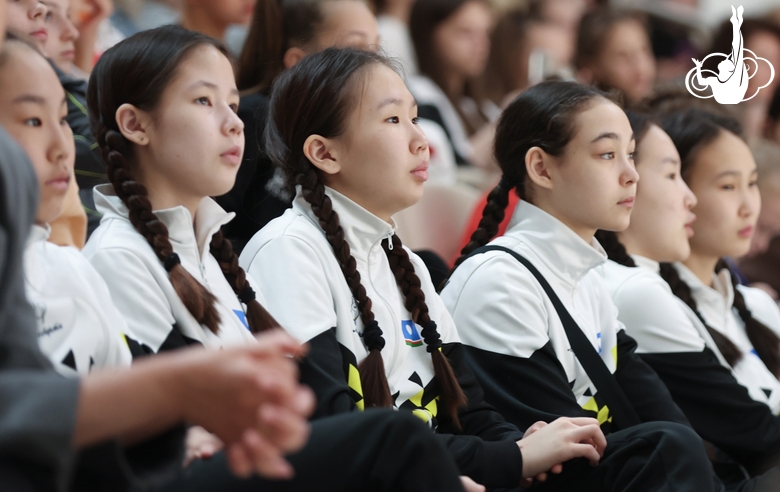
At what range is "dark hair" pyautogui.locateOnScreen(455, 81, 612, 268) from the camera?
2.15 metres

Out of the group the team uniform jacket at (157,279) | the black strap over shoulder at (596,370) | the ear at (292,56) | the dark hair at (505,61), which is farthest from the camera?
the dark hair at (505,61)

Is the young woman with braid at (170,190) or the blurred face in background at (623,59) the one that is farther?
the blurred face in background at (623,59)

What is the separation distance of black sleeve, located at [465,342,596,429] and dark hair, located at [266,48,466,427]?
172 mm

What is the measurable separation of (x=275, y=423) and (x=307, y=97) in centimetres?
112

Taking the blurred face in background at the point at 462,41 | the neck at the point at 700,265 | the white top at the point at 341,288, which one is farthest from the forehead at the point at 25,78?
the blurred face in background at the point at 462,41

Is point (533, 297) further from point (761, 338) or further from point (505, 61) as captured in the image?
point (505, 61)

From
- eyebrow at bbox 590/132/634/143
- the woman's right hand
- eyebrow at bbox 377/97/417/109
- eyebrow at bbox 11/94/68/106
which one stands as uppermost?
eyebrow at bbox 590/132/634/143

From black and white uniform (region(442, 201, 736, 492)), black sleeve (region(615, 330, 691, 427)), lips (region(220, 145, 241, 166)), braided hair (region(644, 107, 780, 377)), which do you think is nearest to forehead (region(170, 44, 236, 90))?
lips (region(220, 145, 241, 166))

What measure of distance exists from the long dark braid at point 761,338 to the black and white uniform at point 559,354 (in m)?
0.57

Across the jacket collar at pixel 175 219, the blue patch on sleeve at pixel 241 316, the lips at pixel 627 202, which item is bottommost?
the blue patch on sleeve at pixel 241 316

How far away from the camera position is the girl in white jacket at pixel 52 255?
130 centimetres

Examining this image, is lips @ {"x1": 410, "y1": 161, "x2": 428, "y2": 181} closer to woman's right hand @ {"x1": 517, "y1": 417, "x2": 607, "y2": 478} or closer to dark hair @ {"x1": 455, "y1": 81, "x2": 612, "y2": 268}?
dark hair @ {"x1": 455, "y1": 81, "x2": 612, "y2": 268}

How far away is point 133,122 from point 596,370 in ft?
3.42

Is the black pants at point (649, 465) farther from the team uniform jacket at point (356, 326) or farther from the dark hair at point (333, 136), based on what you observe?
the dark hair at point (333, 136)
